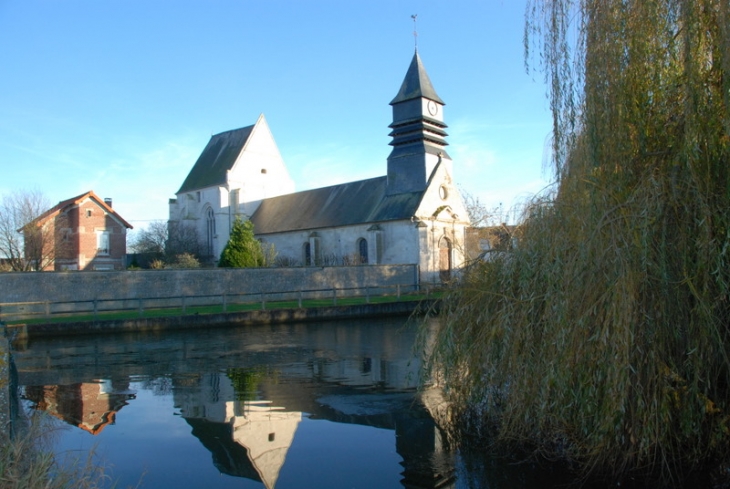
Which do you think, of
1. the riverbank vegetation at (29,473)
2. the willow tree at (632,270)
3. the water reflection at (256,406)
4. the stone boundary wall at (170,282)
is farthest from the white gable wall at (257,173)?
the riverbank vegetation at (29,473)

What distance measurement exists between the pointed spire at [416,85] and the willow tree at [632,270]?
30.4m

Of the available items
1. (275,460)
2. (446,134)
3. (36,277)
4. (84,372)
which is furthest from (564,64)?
(446,134)

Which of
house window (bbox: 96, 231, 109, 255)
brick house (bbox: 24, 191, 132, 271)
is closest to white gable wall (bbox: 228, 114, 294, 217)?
brick house (bbox: 24, 191, 132, 271)

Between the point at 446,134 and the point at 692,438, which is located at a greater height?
the point at 446,134

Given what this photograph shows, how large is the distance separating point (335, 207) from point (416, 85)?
9.46 metres

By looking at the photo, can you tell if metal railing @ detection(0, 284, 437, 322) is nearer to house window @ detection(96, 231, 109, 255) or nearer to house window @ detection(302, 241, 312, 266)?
house window @ detection(302, 241, 312, 266)

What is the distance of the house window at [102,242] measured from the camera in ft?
133

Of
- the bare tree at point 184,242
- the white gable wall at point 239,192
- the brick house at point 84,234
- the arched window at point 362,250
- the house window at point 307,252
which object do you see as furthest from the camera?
the white gable wall at point 239,192

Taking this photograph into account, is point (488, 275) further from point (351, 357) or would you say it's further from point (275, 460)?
point (351, 357)

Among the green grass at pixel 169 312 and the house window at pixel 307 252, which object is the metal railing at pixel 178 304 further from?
the house window at pixel 307 252

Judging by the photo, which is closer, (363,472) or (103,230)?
(363,472)

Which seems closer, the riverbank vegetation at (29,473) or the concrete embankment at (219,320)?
the riverbank vegetation at (29,473)

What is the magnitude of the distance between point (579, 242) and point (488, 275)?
1699 mm

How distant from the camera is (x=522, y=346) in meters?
6.16
